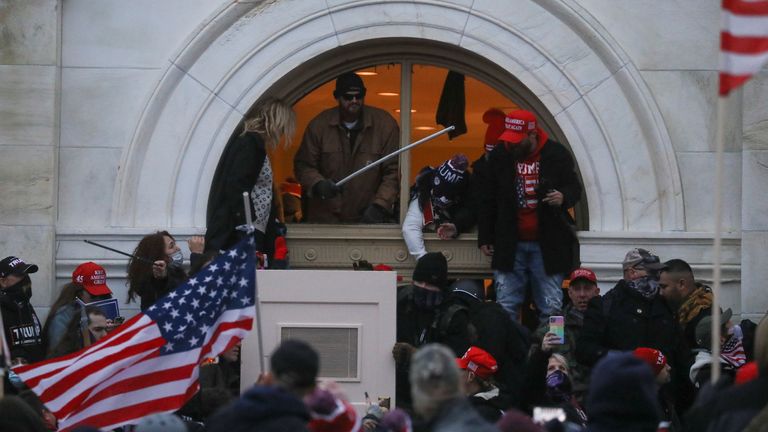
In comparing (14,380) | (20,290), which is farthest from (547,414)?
(20,290)

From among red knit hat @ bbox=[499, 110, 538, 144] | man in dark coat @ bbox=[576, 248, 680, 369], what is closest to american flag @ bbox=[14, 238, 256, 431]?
man in dark coat @ bbox=[576, 248, 680, 369]

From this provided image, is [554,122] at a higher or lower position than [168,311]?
A: higher

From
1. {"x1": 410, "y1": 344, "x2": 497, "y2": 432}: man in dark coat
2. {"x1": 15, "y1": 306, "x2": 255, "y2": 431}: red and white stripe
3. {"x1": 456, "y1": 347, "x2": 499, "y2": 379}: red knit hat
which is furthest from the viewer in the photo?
{"x1": 456, "y1": 347, "x2": 499, "y2": 379}: red knit hat

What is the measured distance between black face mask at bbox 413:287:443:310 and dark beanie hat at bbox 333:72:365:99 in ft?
7.18

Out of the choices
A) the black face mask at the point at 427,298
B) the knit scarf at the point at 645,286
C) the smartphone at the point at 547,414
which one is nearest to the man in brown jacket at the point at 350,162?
the black face mask at the point at 427,298

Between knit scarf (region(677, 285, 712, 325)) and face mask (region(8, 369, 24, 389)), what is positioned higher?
knit scarf (region(677, 285, 712, 325))

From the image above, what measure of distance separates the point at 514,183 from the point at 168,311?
141 inches

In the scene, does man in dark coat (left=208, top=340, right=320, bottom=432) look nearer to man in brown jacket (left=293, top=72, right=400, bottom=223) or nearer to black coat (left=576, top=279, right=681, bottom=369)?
black coat (left=576, top=279, right=681, bottom=369)

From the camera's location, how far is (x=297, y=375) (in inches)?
360

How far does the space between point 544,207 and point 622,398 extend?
5426mm

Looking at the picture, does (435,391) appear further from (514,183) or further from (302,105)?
(302,105)

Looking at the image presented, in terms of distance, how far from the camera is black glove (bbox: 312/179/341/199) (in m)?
15.4

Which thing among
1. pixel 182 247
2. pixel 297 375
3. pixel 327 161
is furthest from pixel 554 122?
pixel 297 375

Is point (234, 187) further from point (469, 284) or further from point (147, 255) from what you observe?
point (469, 284)
